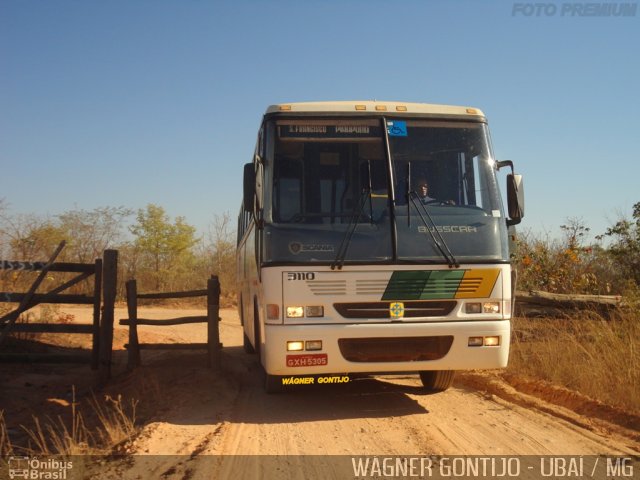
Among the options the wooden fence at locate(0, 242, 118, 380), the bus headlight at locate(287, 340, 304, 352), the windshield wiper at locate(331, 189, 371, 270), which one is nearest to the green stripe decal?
the windshield wiper at locate(331, 189, 371, 270)

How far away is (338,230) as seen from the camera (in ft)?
22.7

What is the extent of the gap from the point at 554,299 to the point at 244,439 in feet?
25.5

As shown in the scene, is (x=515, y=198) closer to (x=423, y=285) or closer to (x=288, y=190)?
(x=423, y=285)

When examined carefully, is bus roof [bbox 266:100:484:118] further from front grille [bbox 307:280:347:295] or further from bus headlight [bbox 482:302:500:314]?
bus headlight [bbox 482:302:500:314]

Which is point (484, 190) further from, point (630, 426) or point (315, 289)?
point (630, 426)

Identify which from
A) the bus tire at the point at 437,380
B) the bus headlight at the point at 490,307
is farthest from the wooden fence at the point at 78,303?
the bus headlight at the point at 490,307

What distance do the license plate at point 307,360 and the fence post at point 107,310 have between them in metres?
4.15

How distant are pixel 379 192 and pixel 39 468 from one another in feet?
14.2

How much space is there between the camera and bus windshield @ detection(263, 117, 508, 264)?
271 inches

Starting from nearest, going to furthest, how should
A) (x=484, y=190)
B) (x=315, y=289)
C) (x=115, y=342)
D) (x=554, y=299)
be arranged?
(x=315, y=289)
(x=484, y=190)
(x=554, y=299)
(x=115, y=342)

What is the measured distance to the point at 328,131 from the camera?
7.33m

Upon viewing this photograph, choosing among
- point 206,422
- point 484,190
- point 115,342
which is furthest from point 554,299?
point 115,342

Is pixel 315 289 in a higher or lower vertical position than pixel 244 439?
higher

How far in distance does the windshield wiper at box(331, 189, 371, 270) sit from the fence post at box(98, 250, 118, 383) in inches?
180
